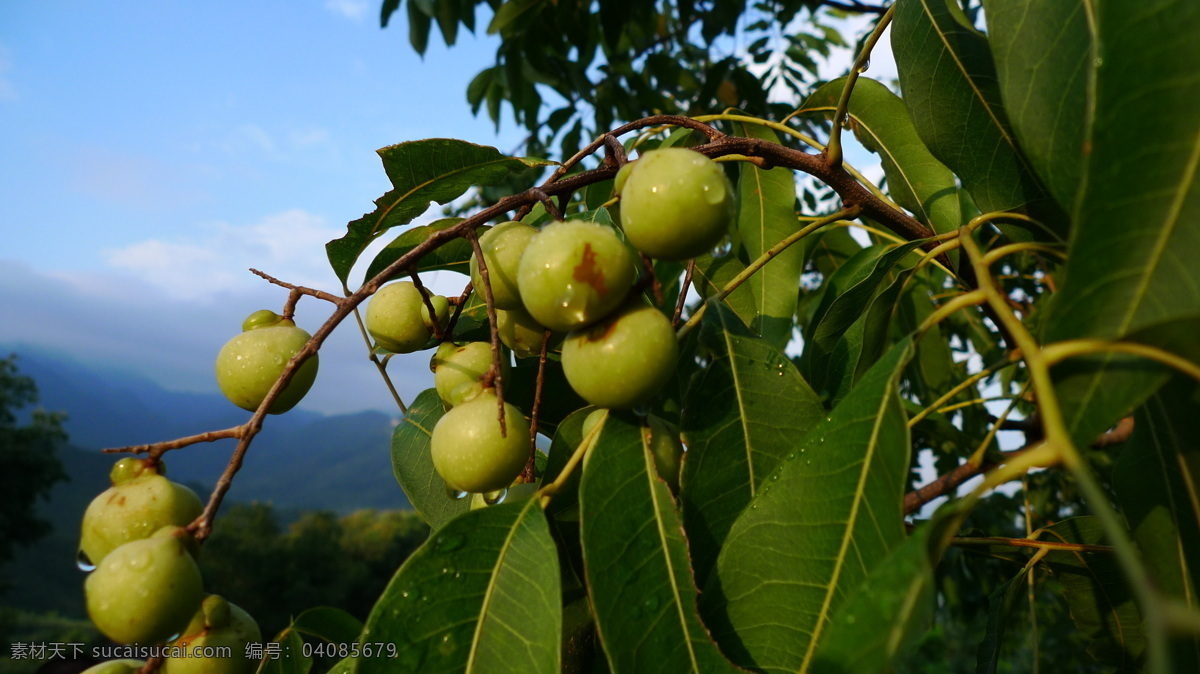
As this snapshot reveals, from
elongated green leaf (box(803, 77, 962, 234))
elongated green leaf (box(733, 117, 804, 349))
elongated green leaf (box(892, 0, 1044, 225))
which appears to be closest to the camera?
elongated green leaf (box(892, 0, 1044, 225))

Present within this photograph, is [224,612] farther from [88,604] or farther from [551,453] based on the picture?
[551,453]

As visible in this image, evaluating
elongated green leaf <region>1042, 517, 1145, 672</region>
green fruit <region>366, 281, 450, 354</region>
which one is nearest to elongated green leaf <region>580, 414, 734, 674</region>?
green fruit <region>366, 281, 450, 354</region>

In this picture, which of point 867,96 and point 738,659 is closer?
point 738,659

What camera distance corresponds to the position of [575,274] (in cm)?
87

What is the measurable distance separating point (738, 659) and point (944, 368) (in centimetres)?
214

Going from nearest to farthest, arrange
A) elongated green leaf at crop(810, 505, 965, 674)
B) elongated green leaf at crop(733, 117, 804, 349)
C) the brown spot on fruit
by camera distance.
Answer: elongated green leaf at crop(810, 505, 965, 674) < the brown spot on fruit < elongated green leaf at crop(733, 117, 804, 349)

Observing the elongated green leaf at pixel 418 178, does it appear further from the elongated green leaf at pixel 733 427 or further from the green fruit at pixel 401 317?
the elongated green leaf at pixel 733 427

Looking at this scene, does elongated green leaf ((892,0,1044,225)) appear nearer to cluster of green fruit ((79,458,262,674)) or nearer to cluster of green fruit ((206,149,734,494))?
cluster of green fruit ((206,149,734,494))

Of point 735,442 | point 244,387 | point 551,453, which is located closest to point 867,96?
point 735,442

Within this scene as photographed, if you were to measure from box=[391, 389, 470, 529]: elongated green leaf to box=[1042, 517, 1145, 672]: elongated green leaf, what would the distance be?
123 centimetres

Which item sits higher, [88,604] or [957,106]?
[957,106]

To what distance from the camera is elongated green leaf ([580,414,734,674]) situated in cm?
80

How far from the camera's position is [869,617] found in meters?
0.58

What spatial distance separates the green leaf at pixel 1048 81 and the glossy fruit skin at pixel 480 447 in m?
0.76
